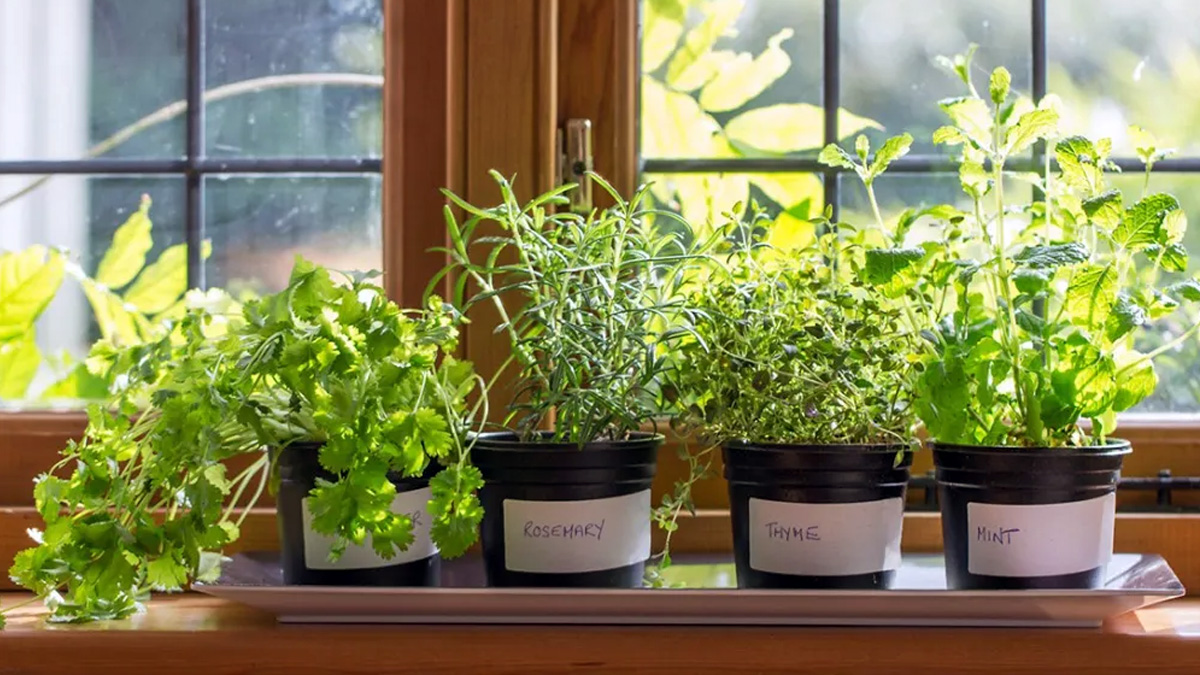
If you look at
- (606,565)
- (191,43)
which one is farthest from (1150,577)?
(191,43)

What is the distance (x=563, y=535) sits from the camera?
1025mm

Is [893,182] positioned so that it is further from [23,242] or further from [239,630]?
[23,242]

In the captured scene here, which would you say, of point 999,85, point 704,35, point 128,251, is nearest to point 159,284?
point 128,251

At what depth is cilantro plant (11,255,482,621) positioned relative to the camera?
0.96 m

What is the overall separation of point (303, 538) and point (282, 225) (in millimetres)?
488

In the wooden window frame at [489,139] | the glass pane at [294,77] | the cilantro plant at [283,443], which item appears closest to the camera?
the cilantro plant at [283,443]

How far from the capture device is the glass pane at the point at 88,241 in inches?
55.6

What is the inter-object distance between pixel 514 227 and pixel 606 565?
0.99 ft

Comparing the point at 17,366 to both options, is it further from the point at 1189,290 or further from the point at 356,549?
the point at 1189,290

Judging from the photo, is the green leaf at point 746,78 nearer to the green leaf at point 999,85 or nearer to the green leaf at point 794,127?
the green leaf at point 794,127

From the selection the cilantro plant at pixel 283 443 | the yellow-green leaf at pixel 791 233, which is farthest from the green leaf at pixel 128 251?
the yellow-green leaf at pixel 791 233

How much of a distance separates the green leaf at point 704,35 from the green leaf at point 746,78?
0.10 ft

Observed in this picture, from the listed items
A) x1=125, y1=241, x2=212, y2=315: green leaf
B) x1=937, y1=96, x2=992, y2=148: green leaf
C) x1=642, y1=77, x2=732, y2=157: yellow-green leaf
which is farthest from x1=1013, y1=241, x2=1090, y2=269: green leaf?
x1=125, y1=241, x2=212, y2=315: green leaf

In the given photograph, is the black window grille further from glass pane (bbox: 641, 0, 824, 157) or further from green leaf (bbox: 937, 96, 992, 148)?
green leaf (bbox: 937, 96, 992, 148)
